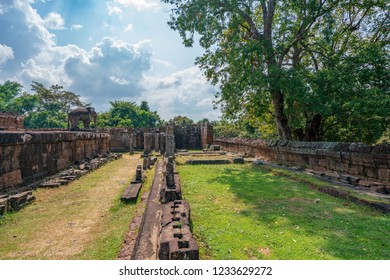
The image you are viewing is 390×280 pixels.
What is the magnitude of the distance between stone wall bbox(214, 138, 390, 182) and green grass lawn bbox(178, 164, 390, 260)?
5.94 feet

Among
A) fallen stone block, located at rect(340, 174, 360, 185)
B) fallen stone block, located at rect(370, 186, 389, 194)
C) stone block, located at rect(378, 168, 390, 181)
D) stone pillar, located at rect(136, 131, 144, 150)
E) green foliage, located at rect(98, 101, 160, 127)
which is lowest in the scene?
fallen stone block, located at rect(370, 186, 389, 194)

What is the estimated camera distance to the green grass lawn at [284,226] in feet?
9.91

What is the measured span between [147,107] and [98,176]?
134 feet

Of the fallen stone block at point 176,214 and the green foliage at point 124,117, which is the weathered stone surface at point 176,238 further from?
the green foliage at point 124,117

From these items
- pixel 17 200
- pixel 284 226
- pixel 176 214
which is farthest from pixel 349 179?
pixel 17 200

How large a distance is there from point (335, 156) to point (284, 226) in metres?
4.93

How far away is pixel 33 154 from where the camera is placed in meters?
7.52

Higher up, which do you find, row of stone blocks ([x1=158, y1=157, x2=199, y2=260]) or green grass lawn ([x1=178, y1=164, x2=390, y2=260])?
row of stone blocks ([x1=158, y1=157, x2=199, y2=260])

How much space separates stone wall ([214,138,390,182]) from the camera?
6.34 m

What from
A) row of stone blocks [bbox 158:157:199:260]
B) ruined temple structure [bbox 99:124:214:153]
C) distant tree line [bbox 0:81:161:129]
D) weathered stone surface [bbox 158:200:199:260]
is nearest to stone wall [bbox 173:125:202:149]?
ruined temple structure [bbox 99:124:214:153]

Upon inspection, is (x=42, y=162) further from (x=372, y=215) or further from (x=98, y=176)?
(x=372, y=215)

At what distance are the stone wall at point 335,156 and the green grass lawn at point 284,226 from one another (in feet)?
5.94

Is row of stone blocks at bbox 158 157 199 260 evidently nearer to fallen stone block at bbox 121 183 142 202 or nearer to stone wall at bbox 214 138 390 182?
fallen stone block at bbox 121 183 142 202

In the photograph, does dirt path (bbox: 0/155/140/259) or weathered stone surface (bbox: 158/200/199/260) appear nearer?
weathered stone surface (bbox: 158/200/199/260)
